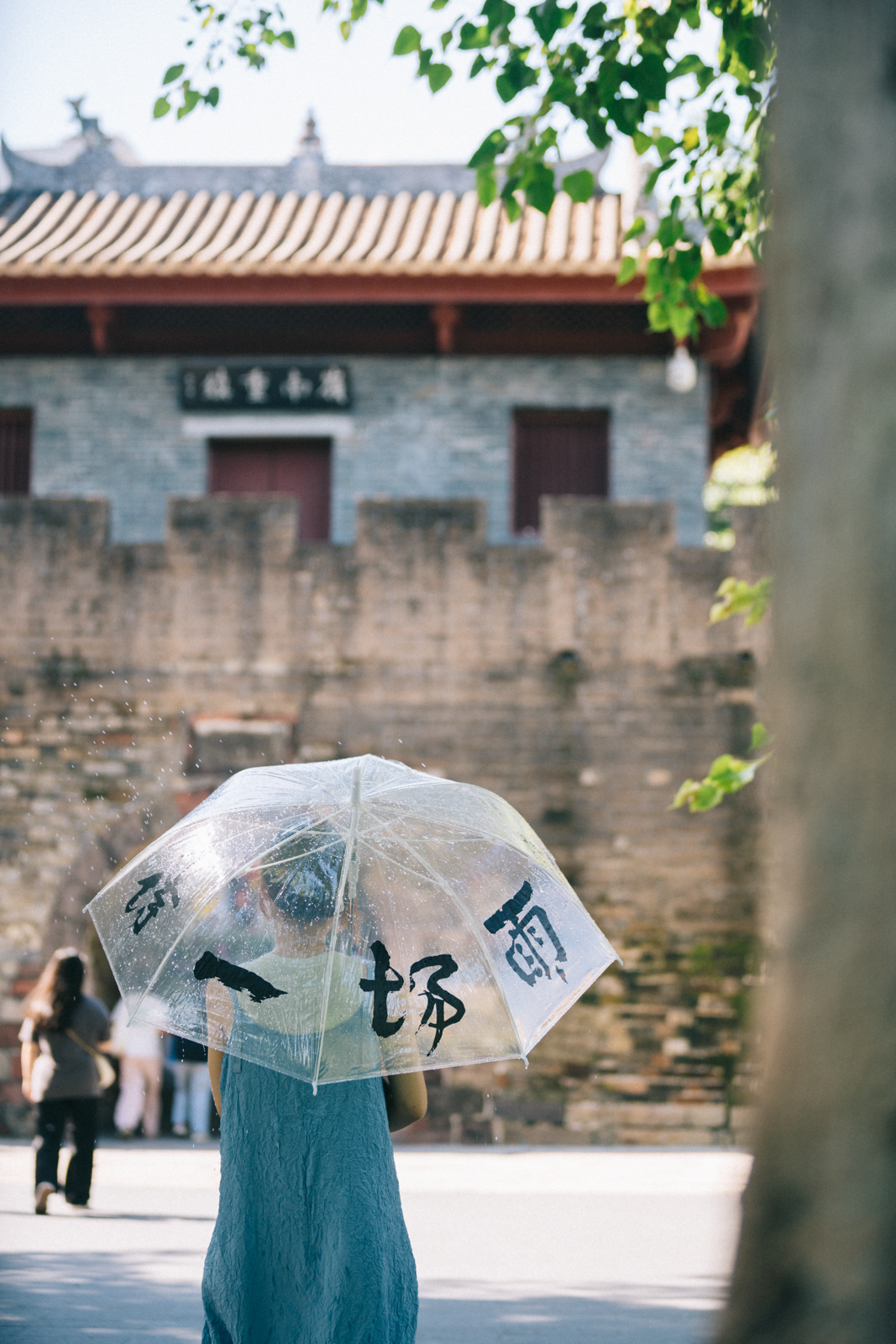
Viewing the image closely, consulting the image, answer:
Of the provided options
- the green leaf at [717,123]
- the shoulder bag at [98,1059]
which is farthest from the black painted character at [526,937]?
the shoulder bag at [98,1059]

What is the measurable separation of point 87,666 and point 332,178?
723cm

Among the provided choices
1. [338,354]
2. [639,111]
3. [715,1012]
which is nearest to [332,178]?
[338,354]

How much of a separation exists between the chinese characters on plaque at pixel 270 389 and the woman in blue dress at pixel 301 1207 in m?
11.3

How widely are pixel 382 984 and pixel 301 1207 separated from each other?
19.8 inches

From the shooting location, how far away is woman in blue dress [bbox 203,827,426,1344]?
284 cm

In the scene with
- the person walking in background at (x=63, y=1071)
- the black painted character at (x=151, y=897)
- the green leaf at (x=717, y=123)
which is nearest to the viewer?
the black painted character at (x=151, y=897)

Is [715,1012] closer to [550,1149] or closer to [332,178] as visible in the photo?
[550,1149]

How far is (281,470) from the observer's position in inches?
554

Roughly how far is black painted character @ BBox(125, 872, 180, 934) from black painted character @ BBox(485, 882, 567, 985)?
0.75m

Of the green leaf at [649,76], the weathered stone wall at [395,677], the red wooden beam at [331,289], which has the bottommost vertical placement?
the weathered stone wall at [395,677]

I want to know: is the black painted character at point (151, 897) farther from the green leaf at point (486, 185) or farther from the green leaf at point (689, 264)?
the green leaf at point (689, 264)

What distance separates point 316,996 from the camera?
10.2 ft

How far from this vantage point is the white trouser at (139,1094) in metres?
11.2

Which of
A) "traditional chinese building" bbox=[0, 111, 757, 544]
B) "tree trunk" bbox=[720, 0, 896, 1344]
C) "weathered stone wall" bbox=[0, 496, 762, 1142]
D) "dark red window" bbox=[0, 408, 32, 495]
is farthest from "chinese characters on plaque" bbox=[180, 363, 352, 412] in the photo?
"tree trunk" bbox=[720, 0, 896, 1344]
